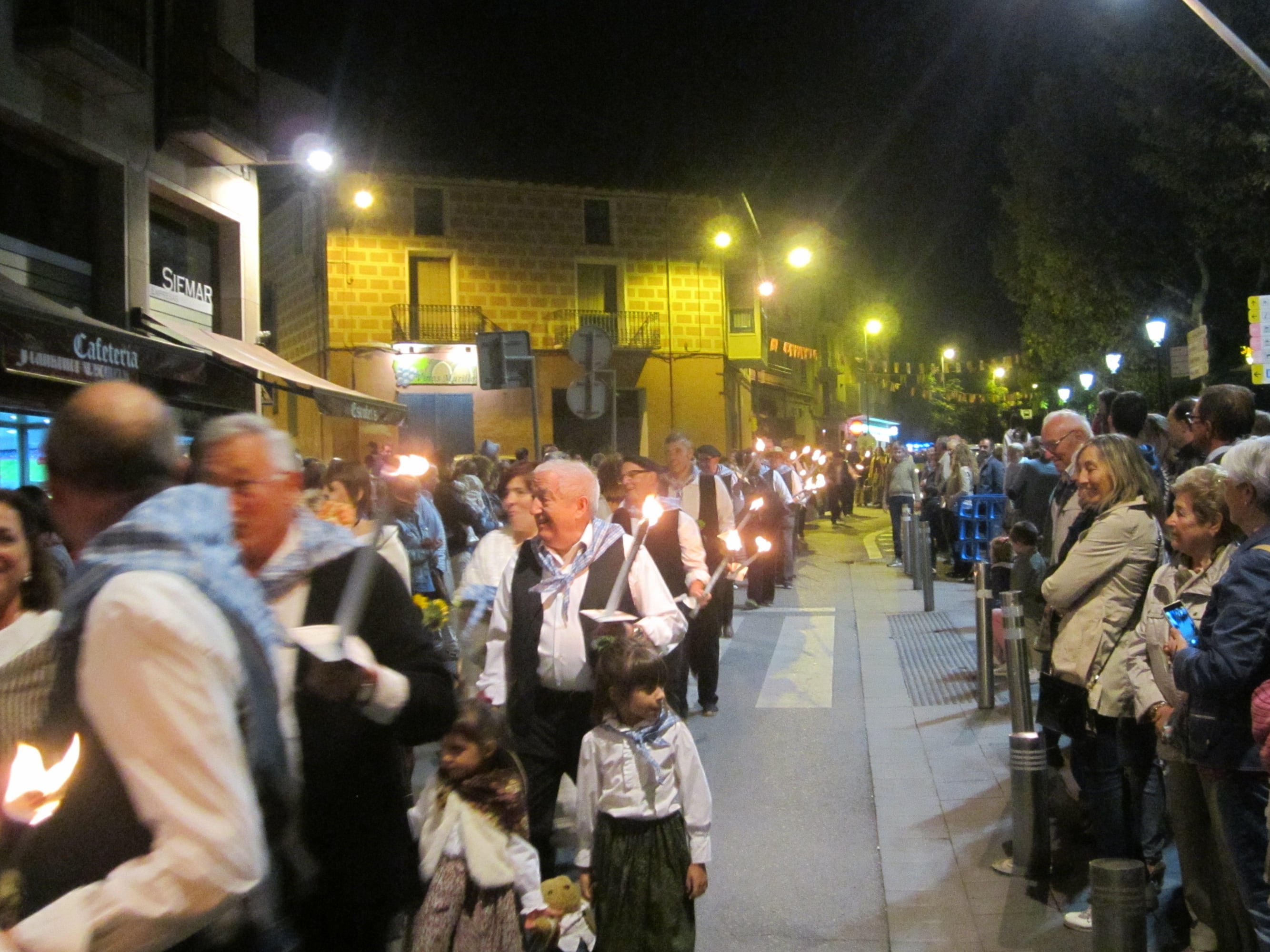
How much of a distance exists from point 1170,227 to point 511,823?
24125 mm

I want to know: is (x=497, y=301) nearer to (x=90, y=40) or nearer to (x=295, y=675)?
(x=90, y=40)

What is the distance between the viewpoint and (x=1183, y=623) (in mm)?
3980

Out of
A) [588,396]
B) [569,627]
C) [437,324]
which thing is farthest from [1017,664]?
[437,324]

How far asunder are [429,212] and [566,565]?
99.0 ft

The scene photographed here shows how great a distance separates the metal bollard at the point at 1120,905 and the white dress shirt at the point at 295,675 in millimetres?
2420

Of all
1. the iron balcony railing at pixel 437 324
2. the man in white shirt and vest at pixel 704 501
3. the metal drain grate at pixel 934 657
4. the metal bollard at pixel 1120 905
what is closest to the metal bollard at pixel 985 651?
the metal drain grate at pixel 934 657

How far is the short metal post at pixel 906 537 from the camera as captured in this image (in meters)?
16.3

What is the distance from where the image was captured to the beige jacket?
4977 millimetres

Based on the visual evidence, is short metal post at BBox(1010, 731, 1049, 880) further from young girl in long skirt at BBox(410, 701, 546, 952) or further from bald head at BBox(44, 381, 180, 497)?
bald head at BBox(44, 381, 180, 497)

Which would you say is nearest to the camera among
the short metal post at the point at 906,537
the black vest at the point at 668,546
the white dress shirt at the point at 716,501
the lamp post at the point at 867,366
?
the black vest at the point at 668,546

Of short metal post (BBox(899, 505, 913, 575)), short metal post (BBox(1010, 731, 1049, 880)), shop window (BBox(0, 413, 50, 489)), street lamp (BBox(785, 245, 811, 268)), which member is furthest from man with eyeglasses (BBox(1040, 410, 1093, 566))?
street lamp (BBox(785, 245, 811, 268))

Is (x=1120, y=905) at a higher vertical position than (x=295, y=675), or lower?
lower

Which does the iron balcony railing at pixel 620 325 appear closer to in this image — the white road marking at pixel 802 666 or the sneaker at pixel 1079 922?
the white road marking at pixel 802 666

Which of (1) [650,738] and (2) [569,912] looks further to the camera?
(2) [569,912]
